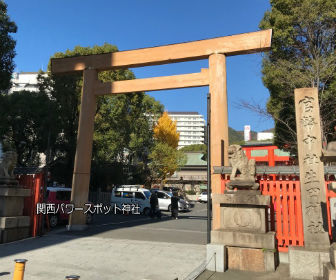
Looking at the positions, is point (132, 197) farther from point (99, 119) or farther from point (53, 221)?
point (53, 221)

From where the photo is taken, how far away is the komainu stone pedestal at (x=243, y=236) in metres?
6.25

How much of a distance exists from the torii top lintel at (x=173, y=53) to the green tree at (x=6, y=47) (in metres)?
3.19

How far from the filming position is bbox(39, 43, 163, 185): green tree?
1953 centimetres

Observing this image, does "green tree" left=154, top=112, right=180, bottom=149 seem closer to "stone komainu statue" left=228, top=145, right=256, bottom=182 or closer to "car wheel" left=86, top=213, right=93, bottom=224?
"car wheel" left=86, top=213, right=93, bottom=224

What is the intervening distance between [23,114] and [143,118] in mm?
10873

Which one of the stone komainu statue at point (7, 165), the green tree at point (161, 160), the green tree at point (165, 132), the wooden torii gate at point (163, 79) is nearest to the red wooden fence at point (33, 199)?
the stone komainu statue at point (7, 165)

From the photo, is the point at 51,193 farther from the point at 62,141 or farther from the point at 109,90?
the point at 62,141

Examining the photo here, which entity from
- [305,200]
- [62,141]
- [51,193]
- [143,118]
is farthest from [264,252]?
[143,118]

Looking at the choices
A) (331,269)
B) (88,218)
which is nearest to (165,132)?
(88,218)

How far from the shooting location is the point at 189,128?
142250 mm

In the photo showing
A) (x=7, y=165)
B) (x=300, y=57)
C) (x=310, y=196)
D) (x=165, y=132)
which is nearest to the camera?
(x=310, y=196)

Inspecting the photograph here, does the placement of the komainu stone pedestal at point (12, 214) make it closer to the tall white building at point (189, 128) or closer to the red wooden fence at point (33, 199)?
the red wooden fence at point (33, 199)

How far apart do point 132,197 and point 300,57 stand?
46.0ft

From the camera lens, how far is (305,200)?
598cm
